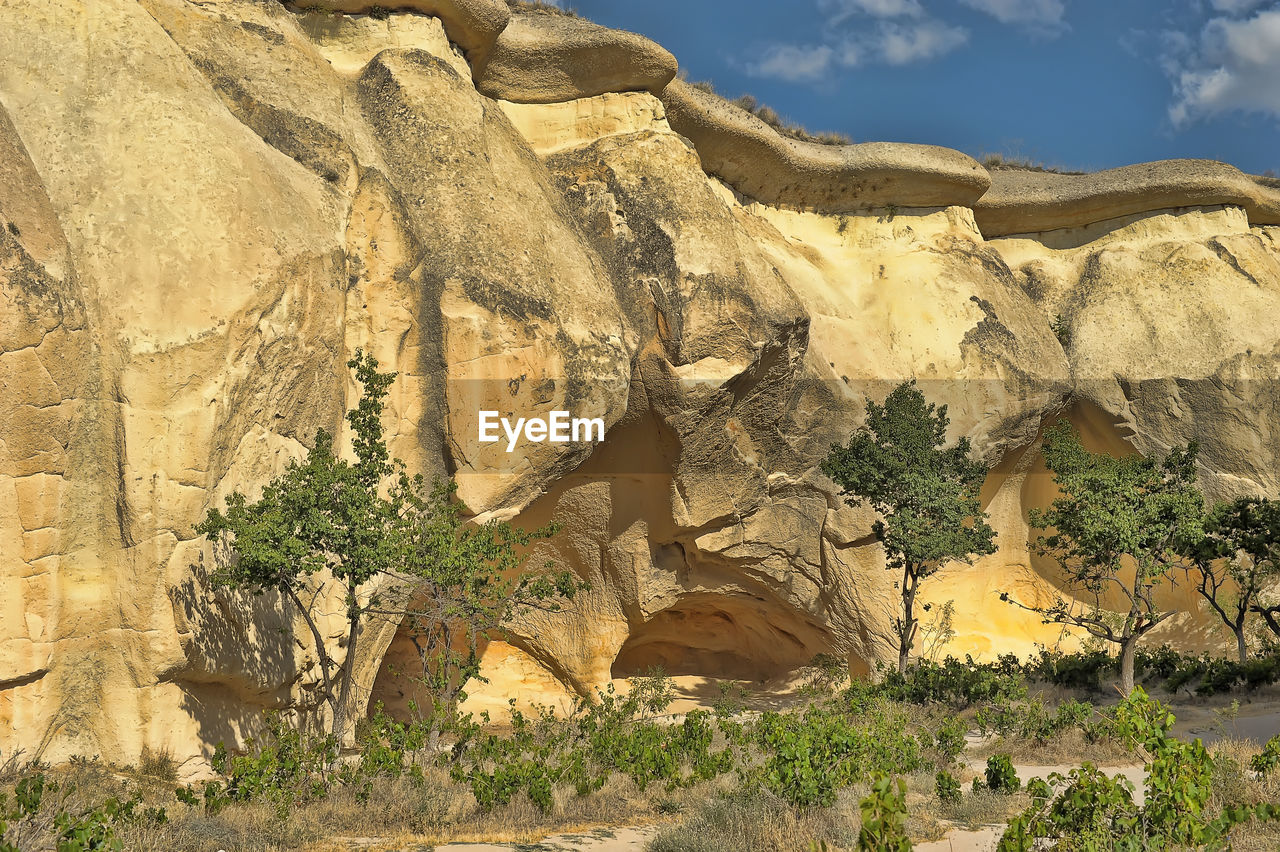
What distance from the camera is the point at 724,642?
18.2 meters

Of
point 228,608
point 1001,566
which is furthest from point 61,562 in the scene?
point 1001,566

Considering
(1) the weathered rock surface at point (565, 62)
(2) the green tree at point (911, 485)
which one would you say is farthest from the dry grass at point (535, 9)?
(2) the green tree at point (911, 485)

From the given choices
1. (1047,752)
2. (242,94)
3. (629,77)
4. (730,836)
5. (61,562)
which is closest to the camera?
(730,836)

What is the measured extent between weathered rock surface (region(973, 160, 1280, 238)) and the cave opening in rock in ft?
29.2

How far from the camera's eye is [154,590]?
877 centimetres

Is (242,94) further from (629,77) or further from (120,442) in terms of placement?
(629,77)

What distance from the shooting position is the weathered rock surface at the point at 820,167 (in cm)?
1700

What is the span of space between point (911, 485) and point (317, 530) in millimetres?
8296

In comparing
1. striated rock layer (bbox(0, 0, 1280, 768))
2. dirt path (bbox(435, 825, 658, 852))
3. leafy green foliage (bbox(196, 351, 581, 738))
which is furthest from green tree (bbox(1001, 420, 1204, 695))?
dirt path (bbox(435, 825, 658, 852))

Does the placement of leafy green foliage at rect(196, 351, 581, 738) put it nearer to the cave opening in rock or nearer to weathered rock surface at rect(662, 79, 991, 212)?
the cave opening in rock

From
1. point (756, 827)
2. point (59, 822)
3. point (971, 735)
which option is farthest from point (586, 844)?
point (971, 735)

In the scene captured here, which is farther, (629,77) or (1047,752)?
(629,77)

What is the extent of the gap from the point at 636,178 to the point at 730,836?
10049mm

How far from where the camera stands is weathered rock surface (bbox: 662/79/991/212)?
17000 mm
